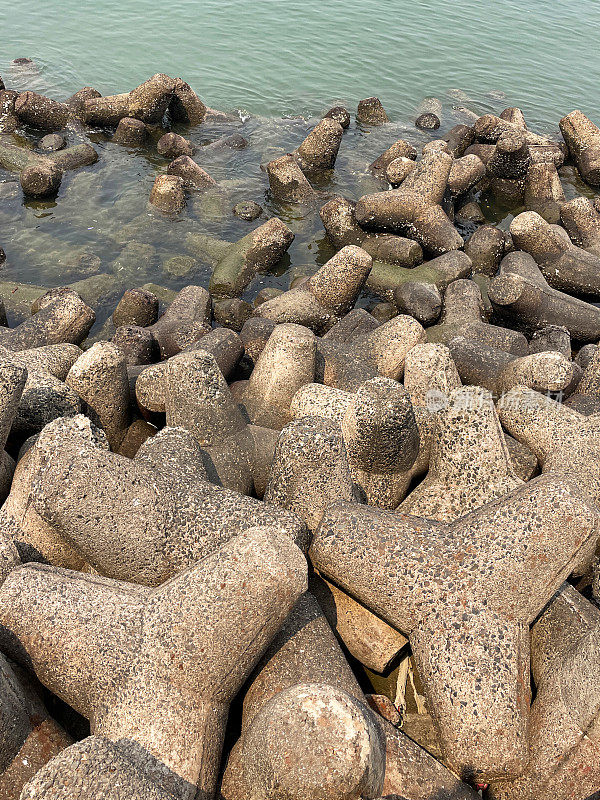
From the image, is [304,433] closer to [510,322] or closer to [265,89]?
[510,322]

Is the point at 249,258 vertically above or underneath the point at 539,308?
underneath

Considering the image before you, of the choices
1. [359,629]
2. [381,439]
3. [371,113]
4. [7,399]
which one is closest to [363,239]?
[381,439]

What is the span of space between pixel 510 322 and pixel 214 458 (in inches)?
168

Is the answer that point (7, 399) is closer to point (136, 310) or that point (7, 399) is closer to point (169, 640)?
point (169, 640)

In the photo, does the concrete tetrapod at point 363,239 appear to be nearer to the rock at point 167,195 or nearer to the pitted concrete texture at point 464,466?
the rock at point 167,195

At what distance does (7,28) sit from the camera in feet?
54.3

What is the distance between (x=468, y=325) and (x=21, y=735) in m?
5.10

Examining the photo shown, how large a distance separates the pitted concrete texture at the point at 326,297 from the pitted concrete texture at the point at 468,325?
957 millimetres

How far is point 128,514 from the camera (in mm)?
3242

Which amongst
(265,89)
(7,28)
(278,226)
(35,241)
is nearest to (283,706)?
(278,226)

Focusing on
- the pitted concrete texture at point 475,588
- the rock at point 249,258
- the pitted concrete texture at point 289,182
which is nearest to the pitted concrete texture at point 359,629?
the pitted concrete texture at point 475,588

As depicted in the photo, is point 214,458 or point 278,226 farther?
point 278,226

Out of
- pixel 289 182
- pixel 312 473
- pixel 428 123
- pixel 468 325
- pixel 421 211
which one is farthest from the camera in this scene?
pixel 428 123

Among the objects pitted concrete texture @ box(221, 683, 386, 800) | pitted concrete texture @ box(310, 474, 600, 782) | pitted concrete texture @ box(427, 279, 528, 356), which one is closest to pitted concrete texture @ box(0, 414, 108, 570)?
pitted concrete texture @ box(310, 474, 600, 782)
